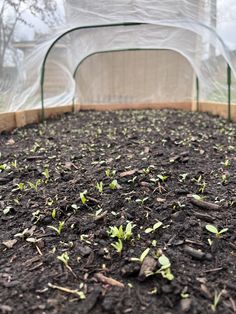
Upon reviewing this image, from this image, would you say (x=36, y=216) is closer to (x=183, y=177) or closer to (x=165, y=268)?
(x=165, y=268)

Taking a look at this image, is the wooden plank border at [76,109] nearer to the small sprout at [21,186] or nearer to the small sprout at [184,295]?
the small sprout at [21,186]

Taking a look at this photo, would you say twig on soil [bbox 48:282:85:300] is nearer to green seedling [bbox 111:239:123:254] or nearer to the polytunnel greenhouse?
the polytunnel greenhouse

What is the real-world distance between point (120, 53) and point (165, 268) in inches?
217

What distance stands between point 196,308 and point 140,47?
181 inches

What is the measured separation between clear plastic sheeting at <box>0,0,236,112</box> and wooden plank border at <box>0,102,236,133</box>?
12 centimetres

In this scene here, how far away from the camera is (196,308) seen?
884 mm

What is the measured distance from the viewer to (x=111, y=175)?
1.78m

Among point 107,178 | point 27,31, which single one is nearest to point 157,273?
point 107,178

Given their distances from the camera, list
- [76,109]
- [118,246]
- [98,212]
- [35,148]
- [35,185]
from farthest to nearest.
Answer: [76,109], [35,148], [35,185], [98,212], [118,246]

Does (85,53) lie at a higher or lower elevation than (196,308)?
higher

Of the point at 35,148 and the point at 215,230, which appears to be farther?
the point at 35,148

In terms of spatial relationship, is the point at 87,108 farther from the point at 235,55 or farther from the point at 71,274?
the point at 71,274

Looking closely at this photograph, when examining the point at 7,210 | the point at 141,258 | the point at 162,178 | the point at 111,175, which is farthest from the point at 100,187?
the point at 141,258

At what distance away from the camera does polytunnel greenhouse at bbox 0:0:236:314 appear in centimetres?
97
